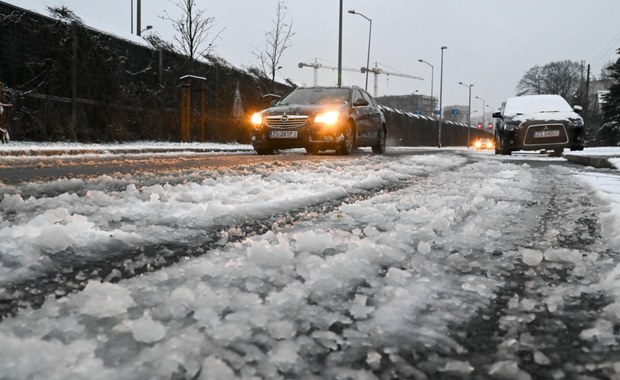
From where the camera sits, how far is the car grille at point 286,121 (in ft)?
26.4

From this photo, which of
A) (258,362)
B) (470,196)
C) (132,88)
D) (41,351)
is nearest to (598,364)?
(258,362)

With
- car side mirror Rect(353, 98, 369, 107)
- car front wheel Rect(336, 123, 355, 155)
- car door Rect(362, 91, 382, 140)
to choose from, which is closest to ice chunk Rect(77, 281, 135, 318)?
car front wheel Rect(336, 123, 355, 155)

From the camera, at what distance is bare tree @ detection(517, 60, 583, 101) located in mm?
67188

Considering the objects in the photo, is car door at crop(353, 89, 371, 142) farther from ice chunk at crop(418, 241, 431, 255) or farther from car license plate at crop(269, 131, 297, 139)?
ice chunk at crop(418, 241, 431, 255)

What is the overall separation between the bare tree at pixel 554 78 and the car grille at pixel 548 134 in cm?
6391

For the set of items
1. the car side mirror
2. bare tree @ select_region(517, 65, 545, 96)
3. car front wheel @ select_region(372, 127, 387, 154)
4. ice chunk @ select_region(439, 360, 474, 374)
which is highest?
bare tree @ select_region(517, 65, 545, 96)

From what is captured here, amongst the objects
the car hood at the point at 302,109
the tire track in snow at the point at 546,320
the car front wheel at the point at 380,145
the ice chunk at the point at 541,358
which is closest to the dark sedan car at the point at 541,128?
the car front wheel at the point at 380,145

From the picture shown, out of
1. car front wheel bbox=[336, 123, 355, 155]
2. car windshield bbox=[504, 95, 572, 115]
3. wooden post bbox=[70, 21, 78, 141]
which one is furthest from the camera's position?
wooden post bbox=[70, 21, 78, 141]

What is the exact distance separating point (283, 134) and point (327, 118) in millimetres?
779

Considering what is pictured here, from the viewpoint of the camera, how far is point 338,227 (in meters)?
1.61

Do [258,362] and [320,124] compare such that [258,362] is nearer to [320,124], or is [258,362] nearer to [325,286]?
[325,286]

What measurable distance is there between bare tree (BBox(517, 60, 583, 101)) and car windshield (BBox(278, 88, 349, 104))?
6589 centimetres

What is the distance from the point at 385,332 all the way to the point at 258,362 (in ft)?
0.70

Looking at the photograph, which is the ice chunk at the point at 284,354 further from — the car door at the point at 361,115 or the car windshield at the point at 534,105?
the car windshield at the point at 534,105
